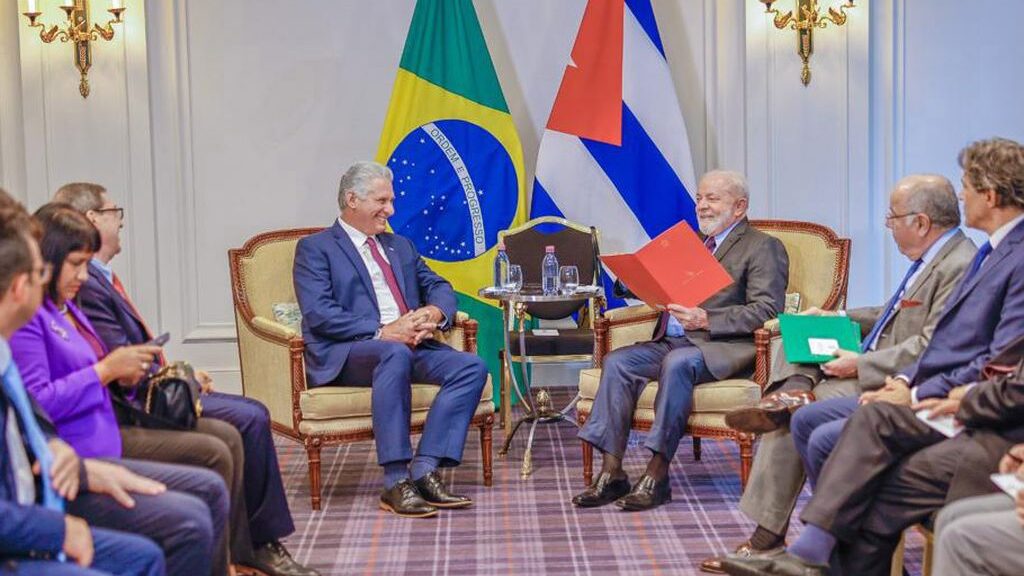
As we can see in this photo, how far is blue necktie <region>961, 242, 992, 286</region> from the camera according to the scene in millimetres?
3455

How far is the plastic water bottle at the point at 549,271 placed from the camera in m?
5.48

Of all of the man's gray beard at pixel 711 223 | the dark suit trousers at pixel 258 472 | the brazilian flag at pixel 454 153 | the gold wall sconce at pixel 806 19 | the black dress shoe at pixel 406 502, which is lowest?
the black dress shoe at pixel 406 502

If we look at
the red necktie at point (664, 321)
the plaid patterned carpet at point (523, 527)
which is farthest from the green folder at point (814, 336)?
the red necktie at point (664, 321)

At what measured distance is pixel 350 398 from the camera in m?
4.71

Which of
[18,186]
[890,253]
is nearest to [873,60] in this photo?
[890,253]

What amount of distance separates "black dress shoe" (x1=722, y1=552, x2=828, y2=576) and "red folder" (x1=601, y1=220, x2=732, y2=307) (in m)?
1.28

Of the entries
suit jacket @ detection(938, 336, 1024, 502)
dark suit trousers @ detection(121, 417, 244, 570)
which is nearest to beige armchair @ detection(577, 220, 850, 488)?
suit jacket @ detection(938, 336, 1024, 502)

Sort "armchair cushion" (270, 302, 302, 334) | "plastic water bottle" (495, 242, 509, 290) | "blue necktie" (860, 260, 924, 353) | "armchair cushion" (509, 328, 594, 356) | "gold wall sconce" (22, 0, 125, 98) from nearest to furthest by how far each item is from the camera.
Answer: "blue necktie" (860, 260, 924, 353)
"armchair cushion" (270, 302, 302, 334)
"plastic water bottle" (495, 242, 509, 290)
"armchair cushion" (509, 328, 594, 356)
"gold wall sconce" (22, 0, 125, 98)

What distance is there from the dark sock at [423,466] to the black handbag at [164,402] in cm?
131

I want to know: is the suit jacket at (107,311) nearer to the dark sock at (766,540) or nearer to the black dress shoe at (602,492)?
the black dress shoe at (602,492)

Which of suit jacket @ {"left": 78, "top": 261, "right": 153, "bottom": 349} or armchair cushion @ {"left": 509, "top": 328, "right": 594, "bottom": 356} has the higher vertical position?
suit jacket @ {"left": 78, "top": 261, "right": 153, "bottom": 349}

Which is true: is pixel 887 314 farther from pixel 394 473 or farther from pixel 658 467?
pixel 394 473

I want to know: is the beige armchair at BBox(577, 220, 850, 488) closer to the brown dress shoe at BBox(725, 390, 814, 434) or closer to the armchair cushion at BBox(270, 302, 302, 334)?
the brown dress shoe at BBox(725, 390, 814, 434)

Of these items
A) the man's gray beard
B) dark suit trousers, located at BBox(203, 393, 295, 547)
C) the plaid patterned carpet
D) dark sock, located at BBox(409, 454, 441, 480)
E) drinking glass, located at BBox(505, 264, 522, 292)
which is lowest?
the plaid patterned carpet
